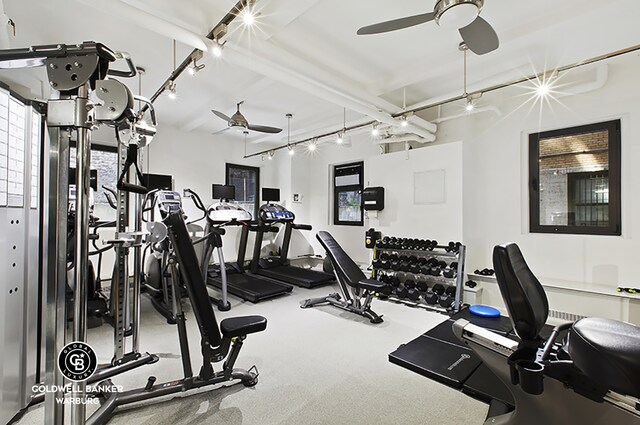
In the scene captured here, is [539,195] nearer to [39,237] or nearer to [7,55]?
[7,55]

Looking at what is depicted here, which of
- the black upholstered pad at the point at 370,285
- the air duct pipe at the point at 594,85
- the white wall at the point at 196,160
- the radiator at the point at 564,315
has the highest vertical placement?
the air duct pipe at the point at 594,85

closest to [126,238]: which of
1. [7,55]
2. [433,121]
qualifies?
[7,55]

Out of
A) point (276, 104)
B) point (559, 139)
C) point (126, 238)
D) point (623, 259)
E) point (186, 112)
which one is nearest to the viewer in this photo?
point (126, 238)

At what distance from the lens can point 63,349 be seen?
1.12 meters

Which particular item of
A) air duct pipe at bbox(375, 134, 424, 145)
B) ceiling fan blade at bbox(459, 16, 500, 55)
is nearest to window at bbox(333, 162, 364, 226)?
air duct pipe at bbox(375, 134, 424, 145)

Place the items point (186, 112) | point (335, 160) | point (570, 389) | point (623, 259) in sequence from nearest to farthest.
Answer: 1. point (570, 389)
2. point (623, 259)
3. point (186, 112)
4. point (335, 160)

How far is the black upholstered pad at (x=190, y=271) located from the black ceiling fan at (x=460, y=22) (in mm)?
1875

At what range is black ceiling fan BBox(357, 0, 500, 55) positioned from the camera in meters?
1.83

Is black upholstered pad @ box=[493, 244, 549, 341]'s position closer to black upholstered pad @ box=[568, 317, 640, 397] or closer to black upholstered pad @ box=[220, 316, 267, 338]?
black upholstered pad @ box=[568, 317, 640, 397]

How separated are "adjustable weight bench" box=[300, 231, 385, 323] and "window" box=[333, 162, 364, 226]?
2.32 meters

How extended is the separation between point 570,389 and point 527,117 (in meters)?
3.95

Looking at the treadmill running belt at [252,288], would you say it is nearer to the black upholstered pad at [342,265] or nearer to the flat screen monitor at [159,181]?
the black upholstered pad at [342,265]

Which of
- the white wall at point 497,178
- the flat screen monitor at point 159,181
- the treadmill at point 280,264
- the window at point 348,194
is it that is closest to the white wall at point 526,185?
the white wall at point 497,178

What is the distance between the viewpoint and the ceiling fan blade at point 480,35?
6.87ft
